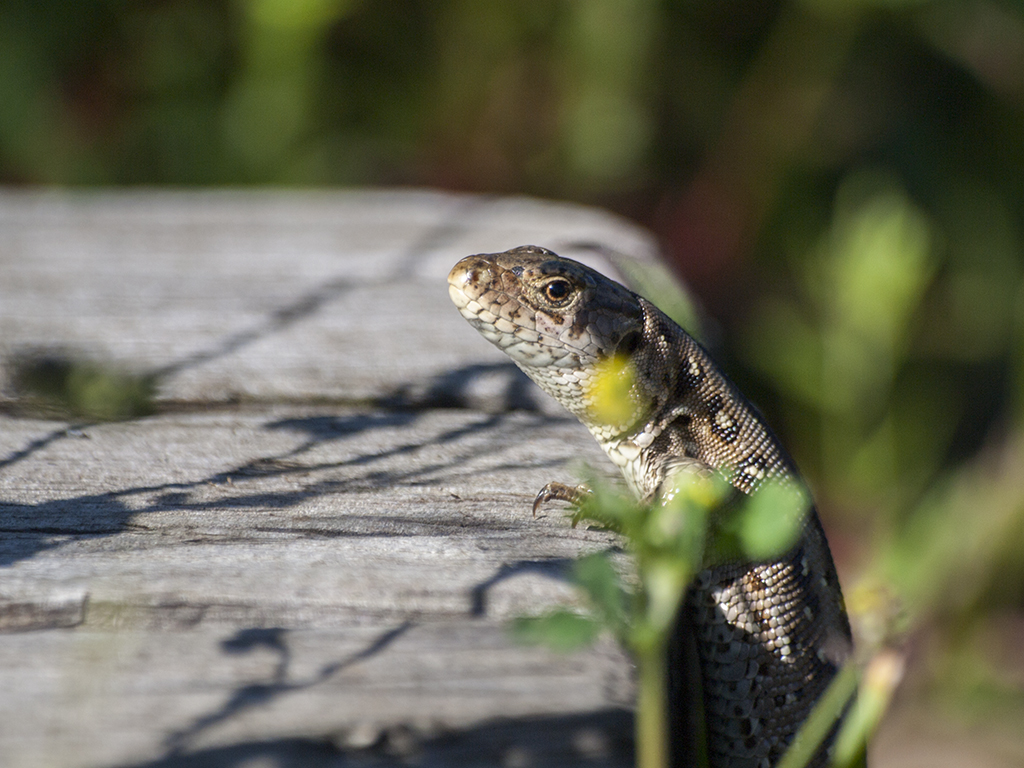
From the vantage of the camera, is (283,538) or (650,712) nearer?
(650,712)

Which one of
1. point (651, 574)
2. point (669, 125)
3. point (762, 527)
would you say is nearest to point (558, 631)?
point (651, 574)

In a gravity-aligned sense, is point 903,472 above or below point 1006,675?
above

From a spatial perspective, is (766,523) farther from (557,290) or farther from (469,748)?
(557,290)

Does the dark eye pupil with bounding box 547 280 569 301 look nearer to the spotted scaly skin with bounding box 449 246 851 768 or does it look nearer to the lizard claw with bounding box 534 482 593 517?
the spotted scaly skin with bounding box 449 246 851 768

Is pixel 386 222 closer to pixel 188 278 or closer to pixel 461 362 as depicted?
pixel 188 278

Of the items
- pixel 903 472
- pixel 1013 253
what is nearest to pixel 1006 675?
pixel 903 472

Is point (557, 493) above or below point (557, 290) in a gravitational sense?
below

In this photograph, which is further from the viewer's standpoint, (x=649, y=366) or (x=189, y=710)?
(x=649, y=366)
